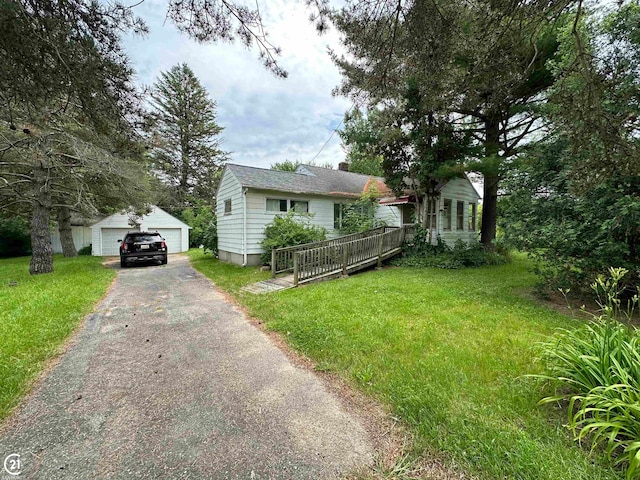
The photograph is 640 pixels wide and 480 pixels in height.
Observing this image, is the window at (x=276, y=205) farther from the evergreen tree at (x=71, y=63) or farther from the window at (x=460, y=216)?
the window at (x=460, y=216)

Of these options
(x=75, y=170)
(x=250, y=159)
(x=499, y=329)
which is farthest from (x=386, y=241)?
(x=250, y=159)

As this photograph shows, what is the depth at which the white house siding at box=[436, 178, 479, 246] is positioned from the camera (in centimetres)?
1289

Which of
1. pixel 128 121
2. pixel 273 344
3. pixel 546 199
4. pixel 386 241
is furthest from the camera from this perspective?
pixel 386 241

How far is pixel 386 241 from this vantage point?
10805 millimetres

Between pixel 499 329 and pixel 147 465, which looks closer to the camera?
pixel 147 465

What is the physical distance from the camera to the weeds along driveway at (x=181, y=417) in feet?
6.12

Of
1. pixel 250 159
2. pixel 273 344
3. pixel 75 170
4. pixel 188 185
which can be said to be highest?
pixel 250 159

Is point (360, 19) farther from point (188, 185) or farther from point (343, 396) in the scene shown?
point (188, 185)

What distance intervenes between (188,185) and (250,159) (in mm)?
7411

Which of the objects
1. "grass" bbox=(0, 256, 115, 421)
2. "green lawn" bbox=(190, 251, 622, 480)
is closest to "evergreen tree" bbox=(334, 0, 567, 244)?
"green lawn" bbox=(190, 251, 622, 480)

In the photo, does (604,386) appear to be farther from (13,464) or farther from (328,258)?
(328,258)

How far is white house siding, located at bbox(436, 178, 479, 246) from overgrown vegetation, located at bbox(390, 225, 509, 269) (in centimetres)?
157

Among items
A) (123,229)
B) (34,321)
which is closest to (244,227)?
(34,321)

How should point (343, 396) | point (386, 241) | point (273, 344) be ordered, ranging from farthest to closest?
point (386, 241) < point (273, 344) < point (343, 396)
